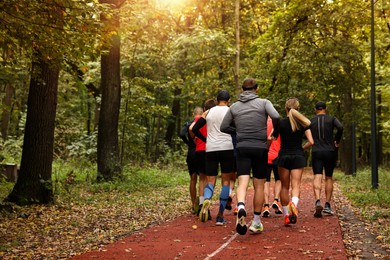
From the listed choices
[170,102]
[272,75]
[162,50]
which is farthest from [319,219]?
[170,102]

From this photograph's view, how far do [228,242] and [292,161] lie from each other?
238cm

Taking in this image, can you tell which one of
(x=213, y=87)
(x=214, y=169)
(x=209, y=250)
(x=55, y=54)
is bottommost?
(x=209, y=250)

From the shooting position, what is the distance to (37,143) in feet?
39.4

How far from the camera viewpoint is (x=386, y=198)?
528 inches

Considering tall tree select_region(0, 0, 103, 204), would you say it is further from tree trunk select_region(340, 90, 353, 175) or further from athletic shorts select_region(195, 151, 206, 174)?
tree trunk select_region(340, 90, 353, 175)

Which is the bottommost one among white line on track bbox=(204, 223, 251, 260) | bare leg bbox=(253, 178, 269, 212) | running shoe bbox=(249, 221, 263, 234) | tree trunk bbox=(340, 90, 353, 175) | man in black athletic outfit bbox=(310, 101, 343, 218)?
white line on track bbox=(204, 223, 251, 260)

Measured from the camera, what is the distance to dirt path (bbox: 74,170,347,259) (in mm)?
6934

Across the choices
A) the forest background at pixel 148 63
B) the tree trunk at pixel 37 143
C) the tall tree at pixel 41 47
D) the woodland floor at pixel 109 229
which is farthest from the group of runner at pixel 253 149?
the tree trunk at pixel 37 143

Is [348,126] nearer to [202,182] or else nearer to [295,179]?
[202,182]

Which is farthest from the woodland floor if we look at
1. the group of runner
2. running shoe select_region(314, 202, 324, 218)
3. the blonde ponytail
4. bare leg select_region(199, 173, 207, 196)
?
the blonde ponytail

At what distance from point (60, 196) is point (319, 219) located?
711cm

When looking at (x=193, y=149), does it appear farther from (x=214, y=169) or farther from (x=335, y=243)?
(x=335, y=243)

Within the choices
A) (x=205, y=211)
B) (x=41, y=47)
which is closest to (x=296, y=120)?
(x=205, y=211)

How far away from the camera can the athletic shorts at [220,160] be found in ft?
30.8
